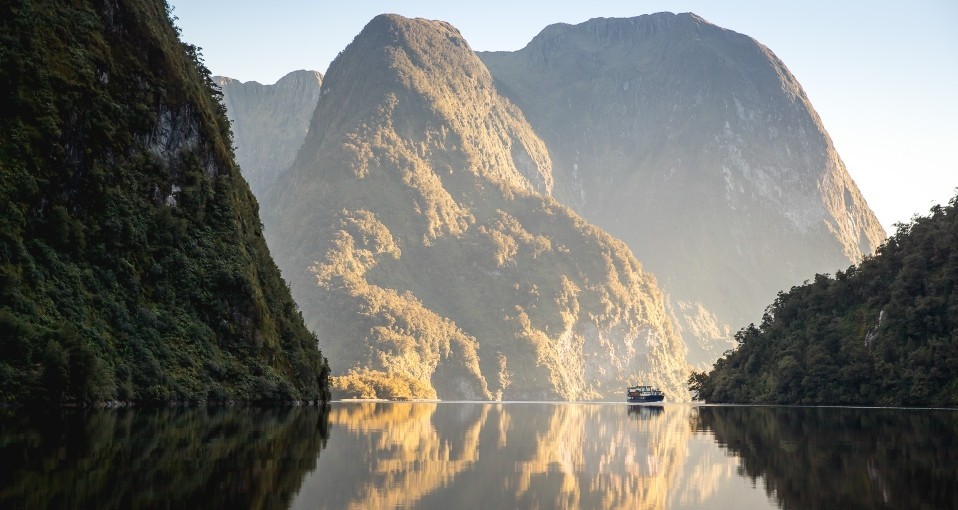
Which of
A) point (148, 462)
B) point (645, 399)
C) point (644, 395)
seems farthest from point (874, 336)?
point (148, 462)

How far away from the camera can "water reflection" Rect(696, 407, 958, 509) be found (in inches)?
1121

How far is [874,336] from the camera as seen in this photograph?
143m

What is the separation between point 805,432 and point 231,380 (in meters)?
46.4

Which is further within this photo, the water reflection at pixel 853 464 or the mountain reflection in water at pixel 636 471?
the water reflection at pixel 853 464

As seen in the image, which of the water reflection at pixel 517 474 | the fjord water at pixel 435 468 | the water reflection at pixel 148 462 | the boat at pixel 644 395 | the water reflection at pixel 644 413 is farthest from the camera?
the boat at pixel 644 395

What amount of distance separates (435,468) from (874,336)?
118067mm

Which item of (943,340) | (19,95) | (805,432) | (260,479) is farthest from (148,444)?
(943,340)

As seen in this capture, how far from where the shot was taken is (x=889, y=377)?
134625 millimetres

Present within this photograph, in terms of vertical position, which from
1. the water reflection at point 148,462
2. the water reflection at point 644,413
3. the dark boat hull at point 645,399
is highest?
the dark boat hull at point 645,399

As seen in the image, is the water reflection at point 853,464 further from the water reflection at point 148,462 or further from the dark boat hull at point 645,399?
the dark boat hull at point 645,399

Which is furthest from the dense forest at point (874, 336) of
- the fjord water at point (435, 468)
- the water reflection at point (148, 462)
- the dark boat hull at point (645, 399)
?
the water reflection at point (148, 462)

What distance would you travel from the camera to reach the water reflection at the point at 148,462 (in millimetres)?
24891

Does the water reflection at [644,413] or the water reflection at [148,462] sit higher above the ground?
the water reflection at [644,413]

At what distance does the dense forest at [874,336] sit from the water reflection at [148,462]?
312ft
